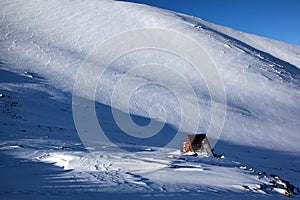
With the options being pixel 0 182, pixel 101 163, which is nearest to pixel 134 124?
pixel 101 163

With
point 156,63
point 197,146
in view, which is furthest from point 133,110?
point 156,63

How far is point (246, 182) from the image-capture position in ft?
32.2

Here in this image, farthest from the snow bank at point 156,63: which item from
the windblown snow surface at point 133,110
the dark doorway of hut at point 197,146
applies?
the dark doorway of hut at point 197,146

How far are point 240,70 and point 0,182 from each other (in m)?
45.3

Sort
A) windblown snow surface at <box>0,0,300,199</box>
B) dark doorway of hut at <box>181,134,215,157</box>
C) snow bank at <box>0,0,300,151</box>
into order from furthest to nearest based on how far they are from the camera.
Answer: snow bank at <box>0,0,300,151</box>, dark doorway of hut at <box>181,134,215,157</box>, windblown snow surface at <box>0,0,300,199</box>

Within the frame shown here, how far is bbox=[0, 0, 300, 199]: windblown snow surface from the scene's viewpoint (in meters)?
8.79

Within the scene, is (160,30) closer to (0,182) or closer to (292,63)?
(292,63)

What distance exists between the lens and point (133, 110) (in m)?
28.8

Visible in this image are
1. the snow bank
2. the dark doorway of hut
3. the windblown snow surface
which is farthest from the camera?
the snow bank

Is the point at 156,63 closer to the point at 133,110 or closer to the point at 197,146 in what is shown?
the point at 133,110

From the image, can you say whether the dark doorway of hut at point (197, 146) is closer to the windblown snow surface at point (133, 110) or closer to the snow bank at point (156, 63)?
the windblown snow surface at point (133, 110)

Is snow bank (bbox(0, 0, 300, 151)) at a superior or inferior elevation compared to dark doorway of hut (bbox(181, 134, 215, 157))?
superior

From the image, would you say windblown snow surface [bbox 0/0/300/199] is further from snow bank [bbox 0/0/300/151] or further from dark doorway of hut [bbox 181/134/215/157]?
dark doorway of hut [bbox 181/134/215/157]

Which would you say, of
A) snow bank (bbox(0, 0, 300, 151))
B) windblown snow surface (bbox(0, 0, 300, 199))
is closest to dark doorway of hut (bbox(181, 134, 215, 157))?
windblown snow surface (bbox(0, 0, 300, 199))
